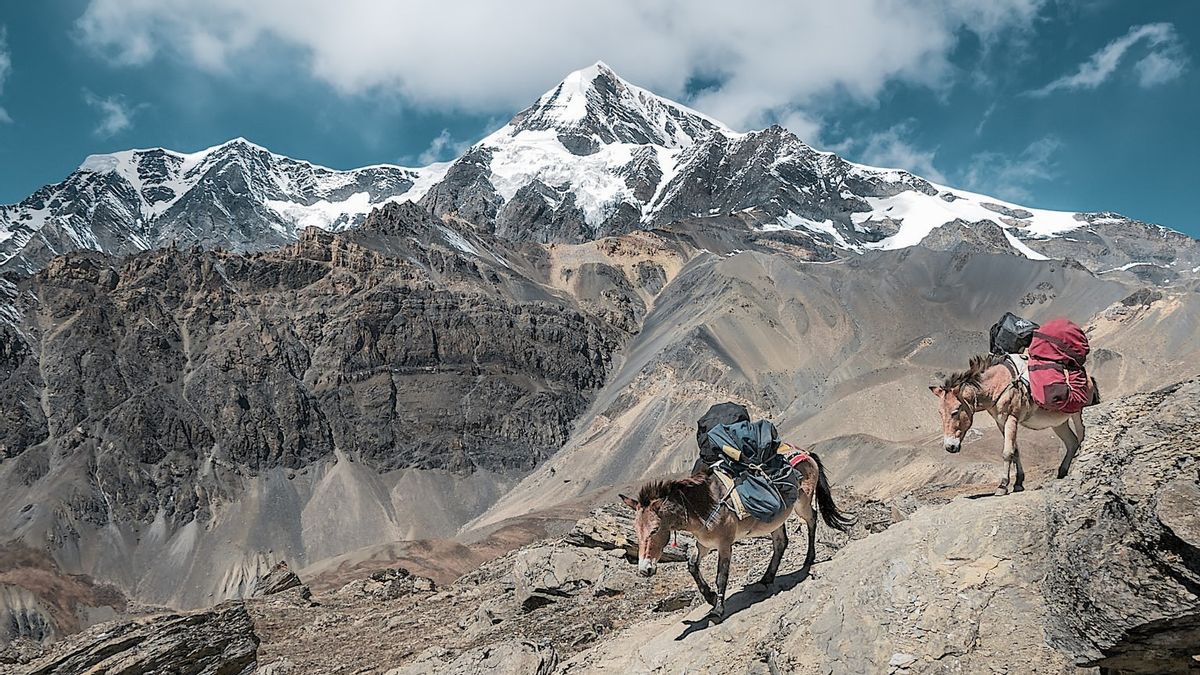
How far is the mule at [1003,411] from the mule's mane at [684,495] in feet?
9.56

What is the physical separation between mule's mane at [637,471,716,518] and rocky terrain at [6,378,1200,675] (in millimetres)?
1201

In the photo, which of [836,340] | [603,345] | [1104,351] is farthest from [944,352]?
[603,345]

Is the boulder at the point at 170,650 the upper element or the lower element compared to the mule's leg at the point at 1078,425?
lower

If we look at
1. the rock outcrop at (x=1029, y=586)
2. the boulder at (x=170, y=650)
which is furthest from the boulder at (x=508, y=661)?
the boulder at (x=170, y=650)

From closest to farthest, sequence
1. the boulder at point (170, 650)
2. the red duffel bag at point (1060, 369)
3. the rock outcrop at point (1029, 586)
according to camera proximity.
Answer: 1. the rock outcrop at point (1029, 586)
2. the red duffel bag at point (1060, 369)
3. the boulder at point (170, 650)

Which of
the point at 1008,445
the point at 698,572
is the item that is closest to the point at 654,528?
the point at 698,572

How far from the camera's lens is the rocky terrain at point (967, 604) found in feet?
17.3

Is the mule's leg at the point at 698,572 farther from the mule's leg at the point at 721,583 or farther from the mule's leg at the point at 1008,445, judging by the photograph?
the mule's leg at the point at 1008,445

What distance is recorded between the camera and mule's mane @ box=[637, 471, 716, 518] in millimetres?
8922

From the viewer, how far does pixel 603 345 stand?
132m

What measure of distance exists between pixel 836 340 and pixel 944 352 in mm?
16117

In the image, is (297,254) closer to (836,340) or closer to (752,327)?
(752,327)

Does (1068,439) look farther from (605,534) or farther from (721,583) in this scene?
(605,534)

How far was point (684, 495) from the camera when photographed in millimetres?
8969
